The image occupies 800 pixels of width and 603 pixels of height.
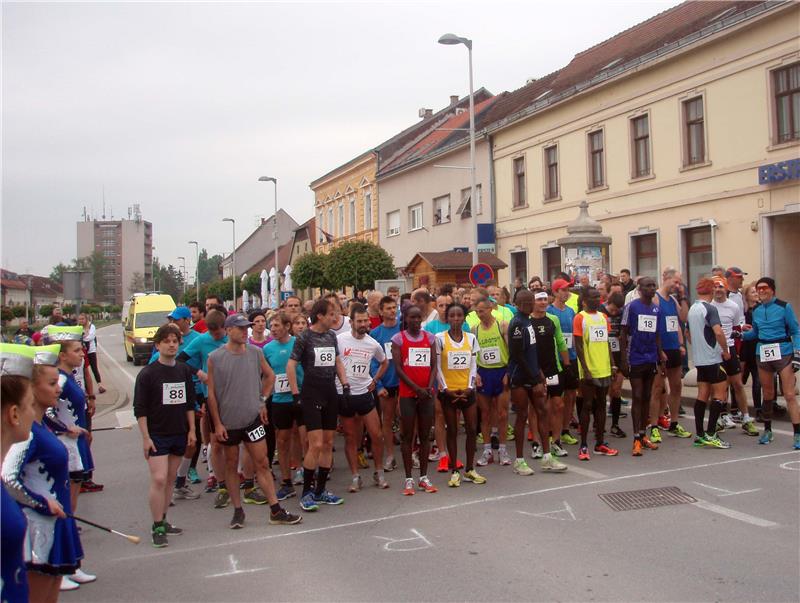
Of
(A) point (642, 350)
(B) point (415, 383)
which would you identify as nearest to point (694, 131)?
(A) point (642, 350)

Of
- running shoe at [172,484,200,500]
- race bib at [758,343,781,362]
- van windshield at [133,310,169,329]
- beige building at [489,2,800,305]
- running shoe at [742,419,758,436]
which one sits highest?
beige building at [489,2,800,305]

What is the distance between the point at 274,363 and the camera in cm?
812

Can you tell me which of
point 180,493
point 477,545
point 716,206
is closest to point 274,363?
point 180,493

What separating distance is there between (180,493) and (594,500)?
4.26m

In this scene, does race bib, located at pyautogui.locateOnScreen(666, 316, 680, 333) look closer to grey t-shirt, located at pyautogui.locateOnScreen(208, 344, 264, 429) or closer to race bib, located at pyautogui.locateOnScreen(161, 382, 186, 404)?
grey t-shirt, located at pyautogui.locateOnScreen(208, 344, 264, 429)

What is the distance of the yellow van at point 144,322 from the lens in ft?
92.1

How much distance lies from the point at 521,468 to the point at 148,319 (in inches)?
914

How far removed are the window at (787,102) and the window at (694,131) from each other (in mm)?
2590

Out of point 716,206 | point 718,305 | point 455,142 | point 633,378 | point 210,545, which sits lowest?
point 210,545

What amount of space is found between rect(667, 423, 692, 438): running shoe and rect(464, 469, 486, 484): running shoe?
10.7ft

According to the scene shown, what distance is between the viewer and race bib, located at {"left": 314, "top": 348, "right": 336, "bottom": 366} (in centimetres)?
743

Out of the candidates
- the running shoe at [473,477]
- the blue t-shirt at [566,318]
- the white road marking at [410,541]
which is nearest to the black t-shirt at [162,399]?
the white road marking at [410,541]

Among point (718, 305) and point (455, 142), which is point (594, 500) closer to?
point (718, 305)

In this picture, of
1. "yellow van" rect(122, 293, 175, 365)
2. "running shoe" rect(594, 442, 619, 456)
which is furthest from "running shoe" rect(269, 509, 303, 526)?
"yellow van" rect(122, 293, 175, 365)
